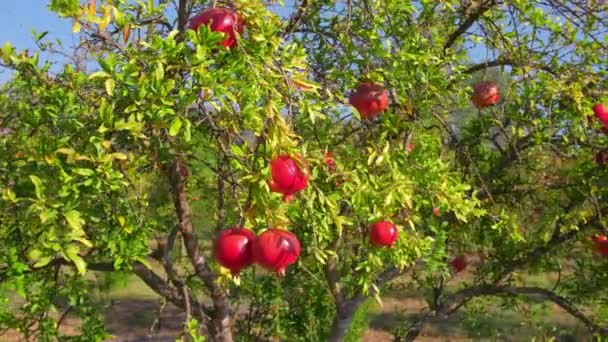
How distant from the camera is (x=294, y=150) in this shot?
1.23 m

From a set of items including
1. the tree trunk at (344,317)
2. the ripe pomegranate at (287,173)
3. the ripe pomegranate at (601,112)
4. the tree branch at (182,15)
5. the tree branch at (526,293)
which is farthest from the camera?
the tree branch at (526,293)

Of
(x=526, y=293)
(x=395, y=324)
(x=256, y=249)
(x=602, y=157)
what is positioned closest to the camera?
(x=256, y=249)

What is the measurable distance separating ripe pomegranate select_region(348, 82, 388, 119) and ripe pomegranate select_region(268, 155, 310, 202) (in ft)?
2.86

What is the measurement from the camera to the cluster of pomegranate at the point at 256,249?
1.30 m

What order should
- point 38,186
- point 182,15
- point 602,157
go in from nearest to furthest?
point 38,186
point 182,15
point 602,157

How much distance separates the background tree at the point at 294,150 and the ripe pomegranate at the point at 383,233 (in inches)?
1.1

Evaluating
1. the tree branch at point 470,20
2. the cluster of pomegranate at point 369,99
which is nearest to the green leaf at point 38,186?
the cluster of pomegranate at point 369,99

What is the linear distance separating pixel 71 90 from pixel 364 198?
0.89m

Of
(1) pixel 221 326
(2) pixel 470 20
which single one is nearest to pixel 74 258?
(1) pixel 221 326

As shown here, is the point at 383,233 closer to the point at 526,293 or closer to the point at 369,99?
the point at 369,99

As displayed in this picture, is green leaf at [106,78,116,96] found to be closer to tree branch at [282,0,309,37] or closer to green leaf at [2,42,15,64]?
green leaf at [2,42,15,64]

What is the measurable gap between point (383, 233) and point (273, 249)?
83 cm

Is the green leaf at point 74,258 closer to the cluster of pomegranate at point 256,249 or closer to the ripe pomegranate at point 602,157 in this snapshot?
the cluster of pomegranate at point 256,249

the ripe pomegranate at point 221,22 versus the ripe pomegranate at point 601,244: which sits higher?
the ripe pomegranate at point 221,22
